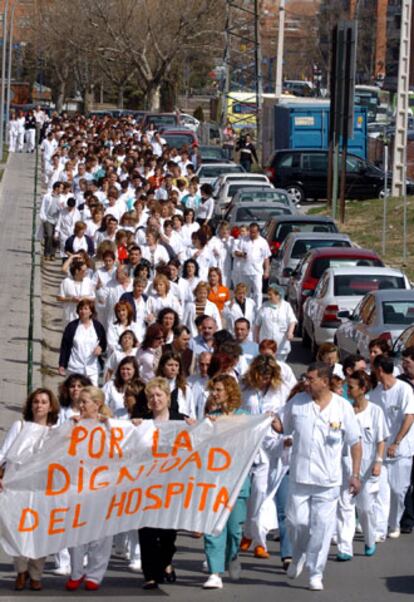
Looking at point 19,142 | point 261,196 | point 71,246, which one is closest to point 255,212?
point 261,196

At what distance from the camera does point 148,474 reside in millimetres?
10969

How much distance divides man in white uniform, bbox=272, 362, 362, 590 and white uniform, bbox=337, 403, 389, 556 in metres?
0.88

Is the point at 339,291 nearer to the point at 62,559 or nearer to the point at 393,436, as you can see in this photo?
the point at 393,436

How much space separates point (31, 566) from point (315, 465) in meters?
1.97

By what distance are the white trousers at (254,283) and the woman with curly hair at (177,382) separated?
40.1 feet

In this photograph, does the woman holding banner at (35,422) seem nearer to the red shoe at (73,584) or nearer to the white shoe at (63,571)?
the red shoe at (73,584)

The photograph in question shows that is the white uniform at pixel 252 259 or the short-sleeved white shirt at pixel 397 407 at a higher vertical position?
the white uniform at pixel 252 259

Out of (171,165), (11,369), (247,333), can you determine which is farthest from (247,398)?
(171,165)

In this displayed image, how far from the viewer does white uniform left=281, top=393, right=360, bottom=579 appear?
1087cm

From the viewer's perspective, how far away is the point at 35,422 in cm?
1073

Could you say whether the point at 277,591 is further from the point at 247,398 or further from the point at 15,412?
the point at 15,412

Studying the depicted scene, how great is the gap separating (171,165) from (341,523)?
23.4 m

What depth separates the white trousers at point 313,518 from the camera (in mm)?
10898

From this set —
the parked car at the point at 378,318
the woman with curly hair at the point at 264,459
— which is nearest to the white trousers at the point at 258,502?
the woman with curly hair at the point at 264,459
